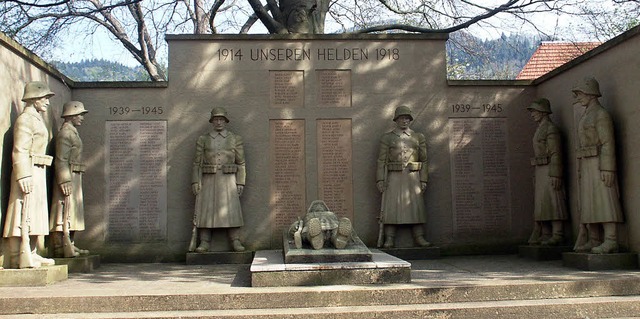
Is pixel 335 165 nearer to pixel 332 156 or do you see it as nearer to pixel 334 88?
pixel 332 156

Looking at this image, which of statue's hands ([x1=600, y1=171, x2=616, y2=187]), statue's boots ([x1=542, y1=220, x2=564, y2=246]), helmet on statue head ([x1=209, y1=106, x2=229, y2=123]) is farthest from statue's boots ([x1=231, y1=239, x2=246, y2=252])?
statue's hands ([x1=600, y1=171, x2=616, y2=187])

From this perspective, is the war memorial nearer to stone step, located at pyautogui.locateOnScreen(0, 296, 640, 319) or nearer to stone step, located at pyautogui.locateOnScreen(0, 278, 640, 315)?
stone step, located at pyautogui.locateOnScreen(0, 278, 640, 315)

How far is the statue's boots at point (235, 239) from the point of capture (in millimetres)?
10516

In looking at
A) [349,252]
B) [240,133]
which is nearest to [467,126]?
[240,133]

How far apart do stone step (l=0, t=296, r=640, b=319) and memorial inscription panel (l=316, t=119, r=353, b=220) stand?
4.66 m

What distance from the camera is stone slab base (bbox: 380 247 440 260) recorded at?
1046 cm

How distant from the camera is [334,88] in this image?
11.4 metres

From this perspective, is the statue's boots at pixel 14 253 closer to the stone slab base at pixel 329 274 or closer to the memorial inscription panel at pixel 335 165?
the stone slab base at pixel 329 274

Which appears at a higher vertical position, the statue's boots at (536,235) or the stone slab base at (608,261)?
the statue's boots at (536,235)

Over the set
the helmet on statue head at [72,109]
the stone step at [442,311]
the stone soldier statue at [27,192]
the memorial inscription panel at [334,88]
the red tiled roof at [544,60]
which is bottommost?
the stone step at [442,311]

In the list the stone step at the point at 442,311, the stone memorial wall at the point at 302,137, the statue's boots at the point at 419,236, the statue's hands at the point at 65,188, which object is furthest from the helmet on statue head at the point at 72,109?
the statue's boots at the point at 419,236

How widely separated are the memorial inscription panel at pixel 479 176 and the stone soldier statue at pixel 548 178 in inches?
36.6

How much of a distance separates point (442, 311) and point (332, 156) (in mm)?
5334

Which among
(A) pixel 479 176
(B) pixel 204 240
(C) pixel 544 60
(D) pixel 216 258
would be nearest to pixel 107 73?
(C) pixel 544 60
